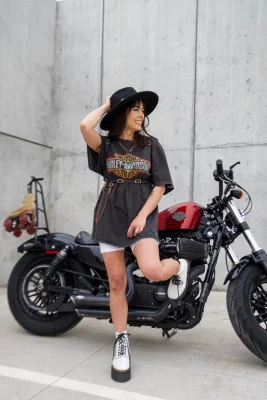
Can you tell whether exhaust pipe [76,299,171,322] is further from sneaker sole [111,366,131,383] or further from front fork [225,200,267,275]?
front fork [225,200,267,275]

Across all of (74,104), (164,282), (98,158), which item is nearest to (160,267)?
(164,282)

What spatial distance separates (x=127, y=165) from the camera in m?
1.98

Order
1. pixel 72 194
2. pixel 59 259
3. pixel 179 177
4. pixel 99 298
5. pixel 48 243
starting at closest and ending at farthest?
pixel 99 298, pixel 59 259, pixel 48 243, pixel 179 177, pixel 72 194

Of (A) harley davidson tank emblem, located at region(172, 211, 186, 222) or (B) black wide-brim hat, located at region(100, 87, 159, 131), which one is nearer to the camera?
(B) black wide-brim hat, located at region(100, 87, 159, 131)

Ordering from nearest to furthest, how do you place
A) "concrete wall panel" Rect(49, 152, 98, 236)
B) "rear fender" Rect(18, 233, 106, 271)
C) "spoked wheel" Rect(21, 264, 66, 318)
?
"rear fender" Rect(18, 233, 106, 271) → "spoked wheel" Rect(21, 264, 66, 318) → "concrete wall panel" Rect(49, 152, 98, 236)

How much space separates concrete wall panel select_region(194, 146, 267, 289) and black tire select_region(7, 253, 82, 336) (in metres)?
2.27

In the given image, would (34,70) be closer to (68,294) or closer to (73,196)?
(73,196)

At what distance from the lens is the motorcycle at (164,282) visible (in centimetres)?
214

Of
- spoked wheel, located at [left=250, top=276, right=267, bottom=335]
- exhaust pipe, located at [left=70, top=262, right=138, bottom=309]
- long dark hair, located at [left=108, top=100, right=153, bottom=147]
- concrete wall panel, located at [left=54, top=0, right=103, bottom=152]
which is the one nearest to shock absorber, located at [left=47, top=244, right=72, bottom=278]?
exhaust pipe, located at [left=70, top=262, right=138, bottom=309]

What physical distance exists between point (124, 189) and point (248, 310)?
3.37 ft

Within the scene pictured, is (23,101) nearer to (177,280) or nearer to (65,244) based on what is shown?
(65,244)

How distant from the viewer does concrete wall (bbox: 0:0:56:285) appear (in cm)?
427

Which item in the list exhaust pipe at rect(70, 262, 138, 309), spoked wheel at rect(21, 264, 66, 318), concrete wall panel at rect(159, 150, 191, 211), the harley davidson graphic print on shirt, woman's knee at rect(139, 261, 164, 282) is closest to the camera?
woman's knee at rect(139, 261, 164, 282)

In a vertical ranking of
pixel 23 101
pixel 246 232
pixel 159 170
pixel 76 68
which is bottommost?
pixel 246 232
